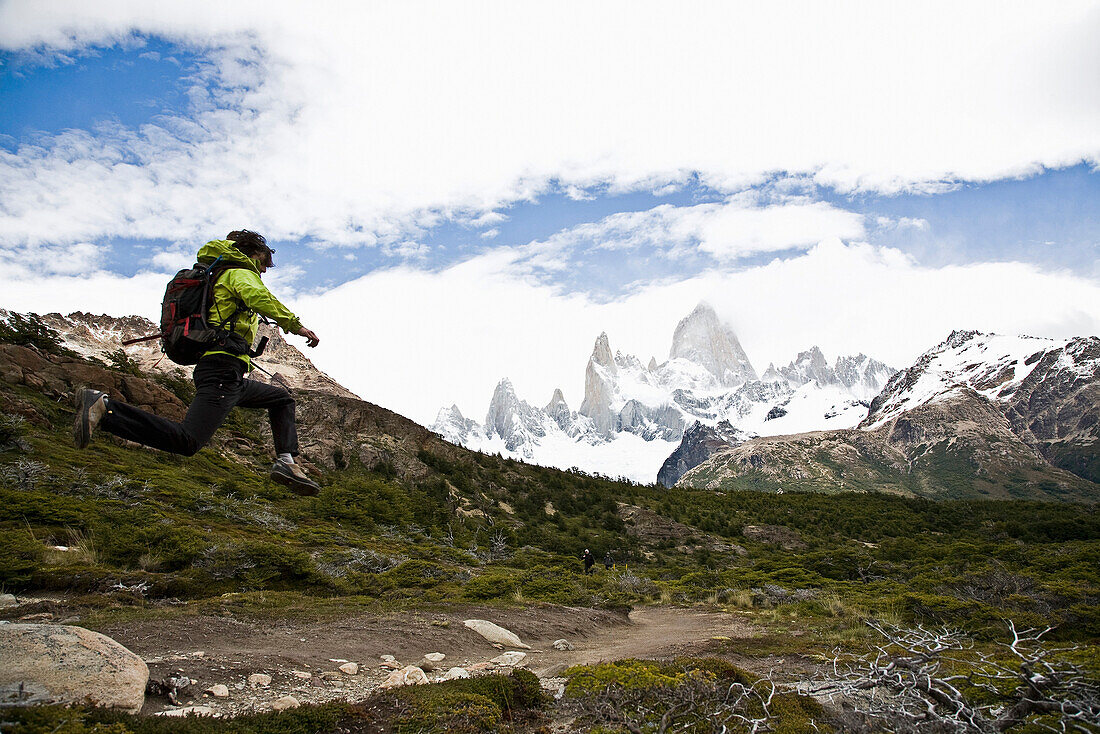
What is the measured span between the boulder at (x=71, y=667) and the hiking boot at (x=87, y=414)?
171 cm

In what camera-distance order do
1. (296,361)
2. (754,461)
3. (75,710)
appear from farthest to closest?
1. (754,461)
2. (296,361)
3. (75,710)

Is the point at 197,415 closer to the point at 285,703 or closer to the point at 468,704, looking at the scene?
the point at 285,703

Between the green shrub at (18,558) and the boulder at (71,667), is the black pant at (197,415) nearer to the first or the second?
the boulder at (71,667)

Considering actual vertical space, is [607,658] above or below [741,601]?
above

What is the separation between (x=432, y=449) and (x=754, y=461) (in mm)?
170101

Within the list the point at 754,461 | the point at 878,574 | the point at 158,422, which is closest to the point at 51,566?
the point at 158,422

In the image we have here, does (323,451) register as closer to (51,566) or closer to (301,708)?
(51,566)

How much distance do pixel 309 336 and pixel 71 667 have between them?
3.66m

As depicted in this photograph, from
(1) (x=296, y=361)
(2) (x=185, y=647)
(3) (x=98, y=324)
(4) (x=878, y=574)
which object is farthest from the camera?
(1) (x=296, y=361)

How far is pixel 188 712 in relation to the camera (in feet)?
16.0

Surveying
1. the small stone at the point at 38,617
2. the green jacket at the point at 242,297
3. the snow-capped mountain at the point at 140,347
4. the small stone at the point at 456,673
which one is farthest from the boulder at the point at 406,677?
the snow-capped mountain at the point at 140,347

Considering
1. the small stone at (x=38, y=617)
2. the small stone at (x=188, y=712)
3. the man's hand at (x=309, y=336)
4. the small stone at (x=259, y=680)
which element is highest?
the man's hand at (x=309, y=336)

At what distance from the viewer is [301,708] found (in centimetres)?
515

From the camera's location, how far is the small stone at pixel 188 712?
15.5 ft
